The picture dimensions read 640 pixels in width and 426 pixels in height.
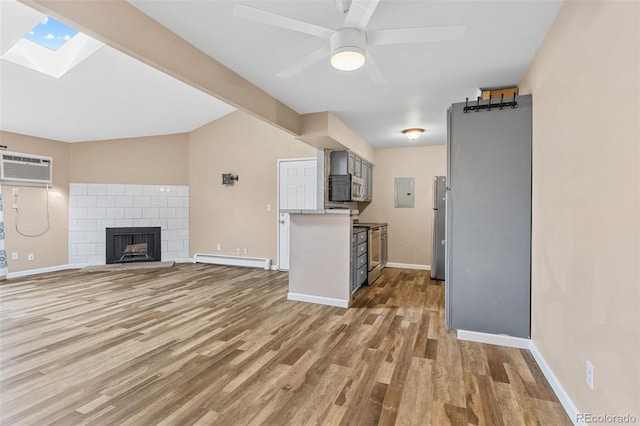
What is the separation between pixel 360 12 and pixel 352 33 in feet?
0.84

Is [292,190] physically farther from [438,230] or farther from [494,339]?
[494,339]

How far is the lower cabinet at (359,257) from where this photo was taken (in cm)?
405

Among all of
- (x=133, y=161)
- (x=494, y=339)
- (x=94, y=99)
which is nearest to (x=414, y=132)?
(x=494, y=339)

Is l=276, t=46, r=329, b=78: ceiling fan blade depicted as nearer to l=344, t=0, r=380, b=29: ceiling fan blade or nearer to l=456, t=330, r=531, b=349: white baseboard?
l=344, t=0, r=380, b=29: ceiling fan blade

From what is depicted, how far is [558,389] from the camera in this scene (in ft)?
6.28

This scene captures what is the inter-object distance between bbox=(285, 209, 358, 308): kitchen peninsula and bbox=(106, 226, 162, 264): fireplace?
4.11 m

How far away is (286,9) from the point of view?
79.4 inches

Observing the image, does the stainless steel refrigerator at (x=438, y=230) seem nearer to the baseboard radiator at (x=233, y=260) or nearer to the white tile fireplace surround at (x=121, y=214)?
the baseboard radiator at (x=233, y=260)

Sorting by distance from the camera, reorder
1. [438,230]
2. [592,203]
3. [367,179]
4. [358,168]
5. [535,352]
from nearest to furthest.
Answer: [592,203] → [535,352] → [438,230] → [358,168] → [367,179]

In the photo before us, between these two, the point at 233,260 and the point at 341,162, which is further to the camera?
the point at 233,260

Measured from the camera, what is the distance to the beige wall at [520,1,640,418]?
4.03 feet

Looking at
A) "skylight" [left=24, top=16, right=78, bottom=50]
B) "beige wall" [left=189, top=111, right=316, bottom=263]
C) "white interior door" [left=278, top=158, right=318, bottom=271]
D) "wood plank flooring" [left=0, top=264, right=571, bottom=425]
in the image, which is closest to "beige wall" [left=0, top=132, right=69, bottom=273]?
"wood plank flooring" [left=0, top=264, right=571, bottom=425]

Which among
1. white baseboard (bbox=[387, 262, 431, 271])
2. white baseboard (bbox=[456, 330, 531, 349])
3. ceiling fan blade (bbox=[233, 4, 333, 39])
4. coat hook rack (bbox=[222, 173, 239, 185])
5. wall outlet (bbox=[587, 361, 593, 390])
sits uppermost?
ceiling fan blade (bbox=[233, 4, 333, 39])

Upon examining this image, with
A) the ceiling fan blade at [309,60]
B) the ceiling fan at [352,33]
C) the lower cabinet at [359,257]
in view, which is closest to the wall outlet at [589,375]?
the ceiling fan at [352,33]
